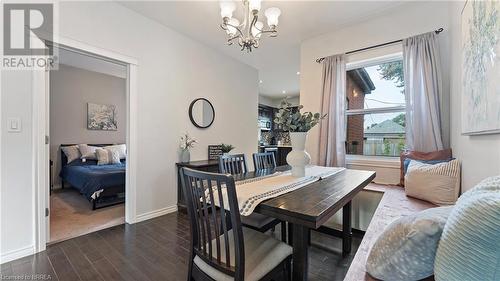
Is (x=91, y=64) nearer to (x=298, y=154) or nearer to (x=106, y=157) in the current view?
(x=106, y=157)

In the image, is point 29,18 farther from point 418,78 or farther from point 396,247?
point 418,78

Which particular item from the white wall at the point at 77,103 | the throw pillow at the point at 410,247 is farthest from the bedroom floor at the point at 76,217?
the throw pillow at the point at 410,247

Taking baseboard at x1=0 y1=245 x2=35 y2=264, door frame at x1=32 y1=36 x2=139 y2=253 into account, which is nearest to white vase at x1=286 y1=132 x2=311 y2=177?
door frame at x1=32 y1=36 x2=139 y2=253

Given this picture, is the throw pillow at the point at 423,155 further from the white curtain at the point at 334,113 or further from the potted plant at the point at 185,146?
the potted plant at the point at 185,146

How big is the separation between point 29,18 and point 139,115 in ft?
4.23

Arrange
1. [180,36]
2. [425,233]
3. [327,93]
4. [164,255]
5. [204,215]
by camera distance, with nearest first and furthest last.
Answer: [425,233], [204,215], [164,255], [327,93], [180,36]

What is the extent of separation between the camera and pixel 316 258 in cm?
199

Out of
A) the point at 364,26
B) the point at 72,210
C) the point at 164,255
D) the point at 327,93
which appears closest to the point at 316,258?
the point at 164,255

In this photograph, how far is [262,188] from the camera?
1438 mm

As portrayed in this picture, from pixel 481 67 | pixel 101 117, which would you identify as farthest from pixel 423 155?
pixel 101 117

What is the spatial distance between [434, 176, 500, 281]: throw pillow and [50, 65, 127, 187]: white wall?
5.80 meters

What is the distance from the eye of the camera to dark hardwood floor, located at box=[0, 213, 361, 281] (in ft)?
5.49

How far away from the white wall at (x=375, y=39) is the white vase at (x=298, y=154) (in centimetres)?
155

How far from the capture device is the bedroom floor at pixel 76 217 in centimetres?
238
